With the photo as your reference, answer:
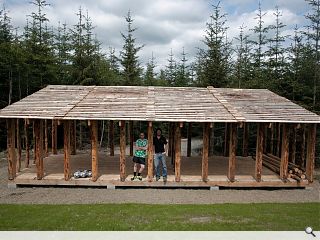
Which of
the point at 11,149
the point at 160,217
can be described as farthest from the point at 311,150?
the point at 11,149

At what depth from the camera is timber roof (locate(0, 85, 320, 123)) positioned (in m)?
12.8

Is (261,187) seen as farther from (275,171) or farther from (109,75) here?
(109,75)

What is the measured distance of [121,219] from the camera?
27.8 ft

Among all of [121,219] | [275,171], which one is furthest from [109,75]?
[121,219]

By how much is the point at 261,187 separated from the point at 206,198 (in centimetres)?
318

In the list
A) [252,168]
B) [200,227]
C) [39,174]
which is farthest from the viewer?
[252,168]

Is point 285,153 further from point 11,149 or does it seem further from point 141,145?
point 11,149

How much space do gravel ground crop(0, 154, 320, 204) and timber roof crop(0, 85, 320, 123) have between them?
2.77 m

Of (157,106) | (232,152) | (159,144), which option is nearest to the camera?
(232,152)

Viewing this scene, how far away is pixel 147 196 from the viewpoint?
38.8 ft

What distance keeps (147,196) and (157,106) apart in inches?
157

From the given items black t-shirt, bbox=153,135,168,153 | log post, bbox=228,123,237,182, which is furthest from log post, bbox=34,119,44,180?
log post, bbox=228,123,237,182

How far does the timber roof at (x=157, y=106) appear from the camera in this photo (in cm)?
1276

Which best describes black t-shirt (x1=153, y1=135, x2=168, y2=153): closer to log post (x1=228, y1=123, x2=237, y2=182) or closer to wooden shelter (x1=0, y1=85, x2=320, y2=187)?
wooden shelter (x1=0, y1=85, x2=320, y2=187)
